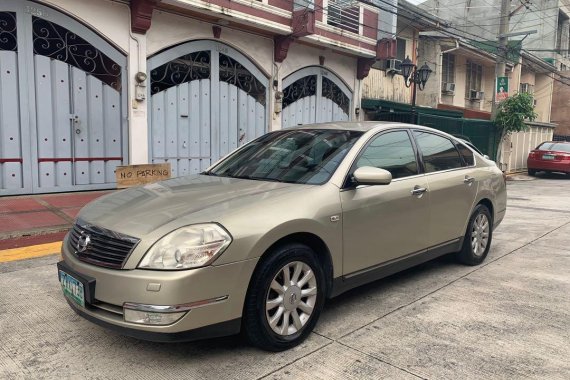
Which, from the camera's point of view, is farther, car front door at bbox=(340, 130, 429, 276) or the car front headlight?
car front door at bbox=(340, 130, 429, 276)

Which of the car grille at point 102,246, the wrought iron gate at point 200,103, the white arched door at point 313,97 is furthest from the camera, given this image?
the white arched door at point 313,97

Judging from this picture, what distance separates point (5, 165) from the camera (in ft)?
26.3

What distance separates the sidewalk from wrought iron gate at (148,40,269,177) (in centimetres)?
227

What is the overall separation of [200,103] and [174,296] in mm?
8521

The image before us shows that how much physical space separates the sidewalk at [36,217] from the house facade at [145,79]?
437 mm

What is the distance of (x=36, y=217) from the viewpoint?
6852 millimetres

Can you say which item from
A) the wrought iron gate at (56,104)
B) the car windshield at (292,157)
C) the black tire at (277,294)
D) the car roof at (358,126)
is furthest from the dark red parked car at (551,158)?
the black tire at (277,294)

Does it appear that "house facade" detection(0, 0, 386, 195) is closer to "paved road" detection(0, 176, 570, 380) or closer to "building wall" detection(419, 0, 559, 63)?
"paved road" detection(0, 176, 570, 380)

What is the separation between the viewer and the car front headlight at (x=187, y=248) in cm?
271

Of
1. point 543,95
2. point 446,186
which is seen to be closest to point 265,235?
point 446,186

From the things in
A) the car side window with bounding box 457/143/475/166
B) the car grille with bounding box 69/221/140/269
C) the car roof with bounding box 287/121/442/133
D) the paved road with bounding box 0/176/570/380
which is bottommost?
Answer: the paved road with bounding box 0/176/570/380

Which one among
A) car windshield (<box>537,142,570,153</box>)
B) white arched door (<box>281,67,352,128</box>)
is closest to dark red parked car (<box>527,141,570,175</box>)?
car windshield (<box>537,142,570,153</box>)

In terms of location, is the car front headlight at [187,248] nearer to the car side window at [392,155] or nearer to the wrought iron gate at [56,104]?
the car side window at [392,155]

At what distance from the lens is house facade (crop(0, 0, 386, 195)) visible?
815 cm
